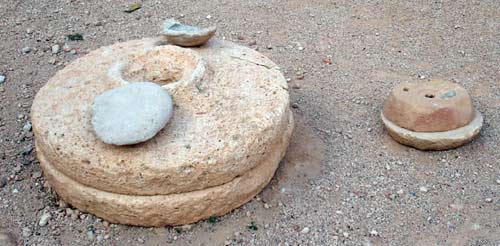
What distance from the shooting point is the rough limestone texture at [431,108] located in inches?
144

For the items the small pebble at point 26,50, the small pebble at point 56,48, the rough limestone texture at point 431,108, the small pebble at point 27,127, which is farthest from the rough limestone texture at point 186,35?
the small pebble at point 26,50

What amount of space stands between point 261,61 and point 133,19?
2.16 metres

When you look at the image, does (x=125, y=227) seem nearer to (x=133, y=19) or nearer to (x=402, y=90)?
(x=402, y=90)

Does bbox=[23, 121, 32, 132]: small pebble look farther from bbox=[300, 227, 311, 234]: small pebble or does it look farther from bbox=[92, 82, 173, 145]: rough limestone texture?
bbox=[300, 227, 311, 234]: small pebble

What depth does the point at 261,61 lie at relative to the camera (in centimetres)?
367

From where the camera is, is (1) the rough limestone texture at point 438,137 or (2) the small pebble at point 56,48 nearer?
(1) the rough limestone texture at point 438,137

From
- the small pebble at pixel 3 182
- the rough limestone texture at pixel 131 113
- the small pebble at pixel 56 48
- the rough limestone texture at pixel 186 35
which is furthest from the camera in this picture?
the small pebble at pixel 56 48

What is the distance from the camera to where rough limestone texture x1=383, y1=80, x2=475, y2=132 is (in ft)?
12.0

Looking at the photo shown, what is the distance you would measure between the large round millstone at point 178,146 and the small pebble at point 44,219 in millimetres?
138

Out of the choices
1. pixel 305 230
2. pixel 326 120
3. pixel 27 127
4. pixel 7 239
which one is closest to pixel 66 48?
pixel 27 127

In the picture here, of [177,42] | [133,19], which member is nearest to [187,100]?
[177,42]

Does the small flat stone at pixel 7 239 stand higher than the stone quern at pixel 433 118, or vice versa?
the stone quern at pixel 433 118

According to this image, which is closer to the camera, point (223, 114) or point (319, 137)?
point (223, 114)

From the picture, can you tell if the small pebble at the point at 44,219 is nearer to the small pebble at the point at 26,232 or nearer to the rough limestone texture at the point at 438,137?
the small pebble at the point at 26,232
